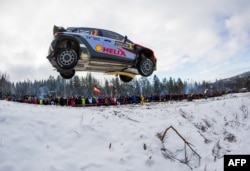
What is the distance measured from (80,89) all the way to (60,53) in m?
83.7

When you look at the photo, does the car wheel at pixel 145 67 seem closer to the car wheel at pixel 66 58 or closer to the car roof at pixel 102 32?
the car roof at pixel 102 32

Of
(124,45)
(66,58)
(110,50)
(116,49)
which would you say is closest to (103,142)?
(66,58)

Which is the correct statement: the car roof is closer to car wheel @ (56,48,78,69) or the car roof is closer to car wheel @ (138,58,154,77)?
→ car wheel @ (56,48,78,69)

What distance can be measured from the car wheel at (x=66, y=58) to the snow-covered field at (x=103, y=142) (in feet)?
5.04

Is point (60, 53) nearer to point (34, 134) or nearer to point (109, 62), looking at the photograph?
point (109, 62)

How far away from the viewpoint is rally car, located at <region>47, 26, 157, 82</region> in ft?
27.9

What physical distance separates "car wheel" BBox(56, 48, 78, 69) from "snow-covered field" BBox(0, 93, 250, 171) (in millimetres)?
1536

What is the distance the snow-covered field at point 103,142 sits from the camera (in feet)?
19.6

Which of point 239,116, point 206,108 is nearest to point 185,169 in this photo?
point 206,108

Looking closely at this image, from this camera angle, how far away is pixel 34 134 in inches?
260

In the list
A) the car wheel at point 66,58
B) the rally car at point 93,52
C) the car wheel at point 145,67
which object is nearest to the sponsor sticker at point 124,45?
the rally car at point 93,52

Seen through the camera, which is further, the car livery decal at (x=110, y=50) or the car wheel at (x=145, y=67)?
the car wheel at (x=145, y=67)

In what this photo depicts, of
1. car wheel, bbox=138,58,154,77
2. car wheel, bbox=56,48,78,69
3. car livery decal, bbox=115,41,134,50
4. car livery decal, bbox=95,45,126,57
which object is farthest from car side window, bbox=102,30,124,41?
car wheel, bbox=56,48,78,69

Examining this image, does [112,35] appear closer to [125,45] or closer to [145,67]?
[125,45]
